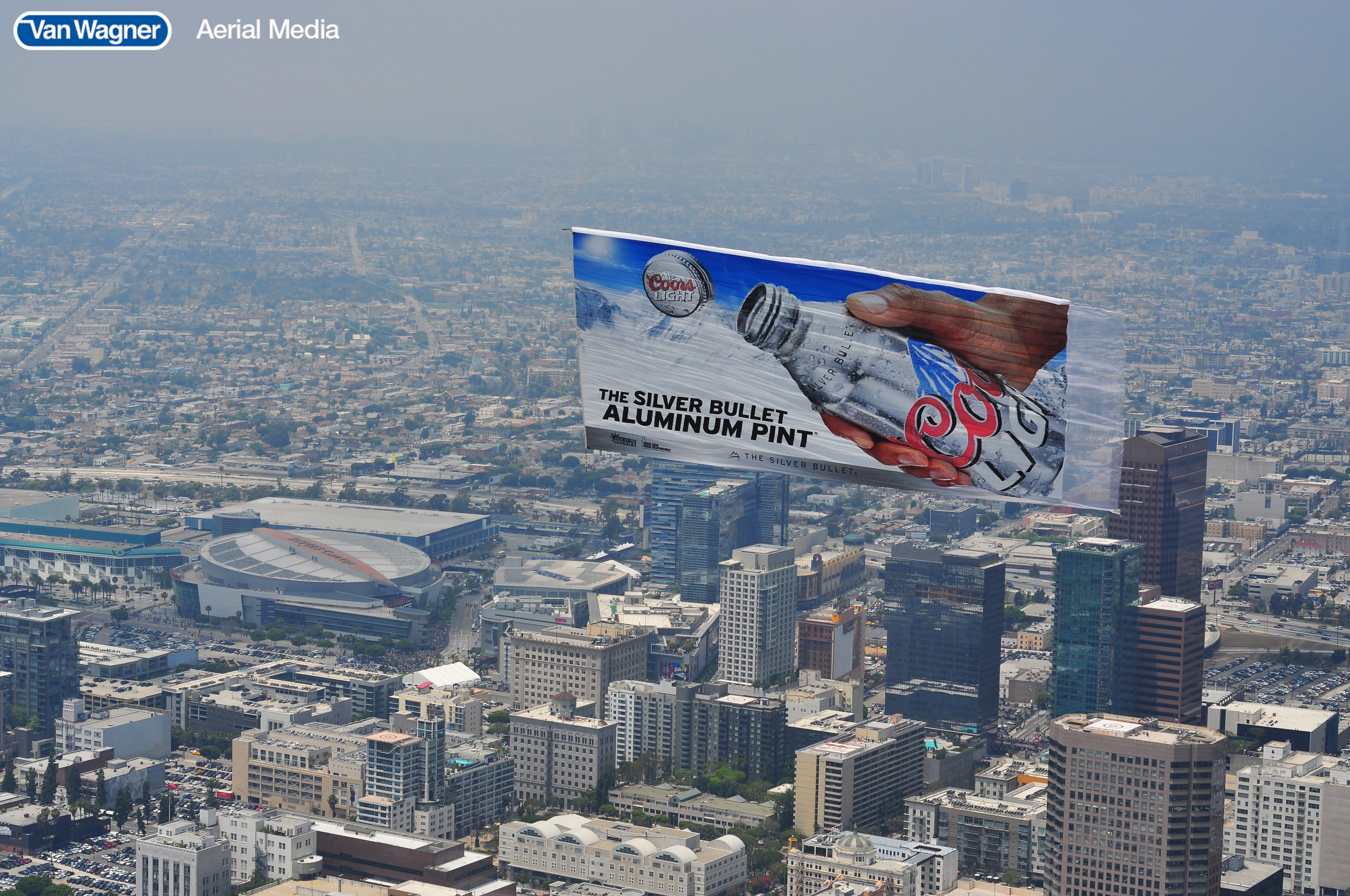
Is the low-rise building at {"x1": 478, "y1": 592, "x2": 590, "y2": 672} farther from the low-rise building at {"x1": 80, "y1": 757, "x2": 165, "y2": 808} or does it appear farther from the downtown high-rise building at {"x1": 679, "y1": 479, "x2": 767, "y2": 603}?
the low-rise building at {"x1": 80, "y1": 757, "x2": 165, "y2": 808}

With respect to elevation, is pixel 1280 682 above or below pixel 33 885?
above

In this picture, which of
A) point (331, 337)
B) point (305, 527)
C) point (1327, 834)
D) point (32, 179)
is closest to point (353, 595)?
point (305, 527)

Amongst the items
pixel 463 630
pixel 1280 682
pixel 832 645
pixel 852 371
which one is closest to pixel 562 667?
pixel 832 645

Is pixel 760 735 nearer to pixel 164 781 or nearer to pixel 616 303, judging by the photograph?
pixel 164 781

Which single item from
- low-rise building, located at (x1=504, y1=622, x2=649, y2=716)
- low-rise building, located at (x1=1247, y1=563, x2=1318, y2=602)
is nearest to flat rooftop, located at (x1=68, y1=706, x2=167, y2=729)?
low-rise building, located at (x1=504, y1=622, x2=649, y2=716)

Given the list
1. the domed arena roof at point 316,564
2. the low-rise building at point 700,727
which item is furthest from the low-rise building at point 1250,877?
the domed arena roof at point 316,564

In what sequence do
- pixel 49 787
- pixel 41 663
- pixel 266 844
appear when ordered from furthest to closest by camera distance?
1. pixel 41 663
2. pixel 49 787
3. pixel 266 844

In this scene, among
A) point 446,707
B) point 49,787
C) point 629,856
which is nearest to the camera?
point 629,856

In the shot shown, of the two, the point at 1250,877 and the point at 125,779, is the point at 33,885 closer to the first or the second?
the point at 125,779
